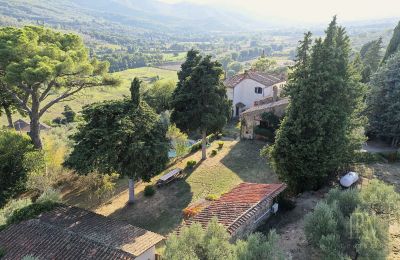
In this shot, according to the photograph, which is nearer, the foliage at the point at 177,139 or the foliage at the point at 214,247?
the foliage at the point at 214,247

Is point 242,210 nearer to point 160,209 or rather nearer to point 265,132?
point 160,209

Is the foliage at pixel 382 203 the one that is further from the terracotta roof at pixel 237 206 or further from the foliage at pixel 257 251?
the foliage at pixel 257 251

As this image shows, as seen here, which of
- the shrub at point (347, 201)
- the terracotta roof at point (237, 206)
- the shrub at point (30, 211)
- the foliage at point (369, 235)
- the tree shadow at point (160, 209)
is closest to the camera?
the foliage at point (369, 235)

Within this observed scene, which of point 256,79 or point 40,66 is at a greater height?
point 40,66

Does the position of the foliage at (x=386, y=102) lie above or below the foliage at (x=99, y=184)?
above

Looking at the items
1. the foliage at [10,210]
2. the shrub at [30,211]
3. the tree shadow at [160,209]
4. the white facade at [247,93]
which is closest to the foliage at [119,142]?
the tree shadow at [160,209]

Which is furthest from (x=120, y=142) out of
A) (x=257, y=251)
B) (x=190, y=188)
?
(x=257, y=251)
